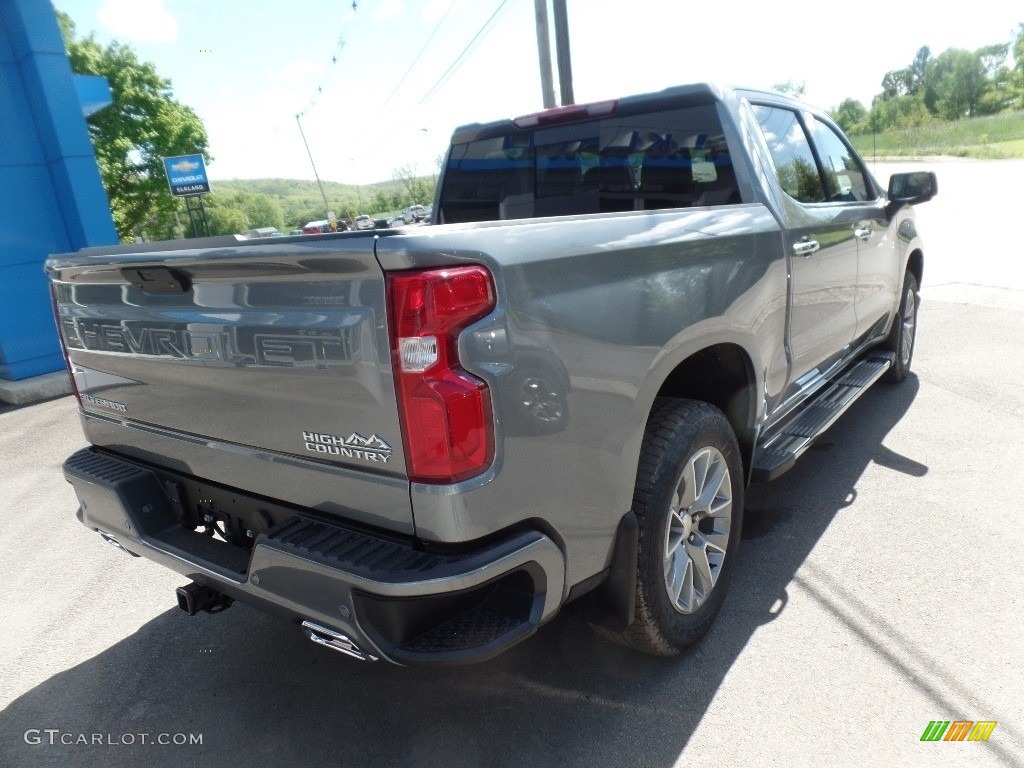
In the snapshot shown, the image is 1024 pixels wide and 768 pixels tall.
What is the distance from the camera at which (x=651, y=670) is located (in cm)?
255

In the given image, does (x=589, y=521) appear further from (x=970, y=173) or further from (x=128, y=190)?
(x=128, y=190)

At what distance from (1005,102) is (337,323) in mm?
108673

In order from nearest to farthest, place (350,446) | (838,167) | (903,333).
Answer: (350,446), (838,167), (903,333)

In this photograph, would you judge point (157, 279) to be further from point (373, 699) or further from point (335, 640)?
point (373, 699)

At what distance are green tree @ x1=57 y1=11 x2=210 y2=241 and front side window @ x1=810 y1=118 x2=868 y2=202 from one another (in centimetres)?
3905

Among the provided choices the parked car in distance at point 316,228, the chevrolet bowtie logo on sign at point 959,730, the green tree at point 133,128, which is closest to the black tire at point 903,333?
the chevrolet bowtie logo on sign at point 959,730

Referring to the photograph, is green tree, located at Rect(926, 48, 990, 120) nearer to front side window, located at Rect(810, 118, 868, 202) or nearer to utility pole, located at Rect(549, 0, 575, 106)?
utility pole, located at Rect(549, 0, 575, 106)

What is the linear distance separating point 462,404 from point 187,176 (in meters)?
27.8

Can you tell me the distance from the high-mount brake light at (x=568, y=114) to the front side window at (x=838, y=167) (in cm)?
127

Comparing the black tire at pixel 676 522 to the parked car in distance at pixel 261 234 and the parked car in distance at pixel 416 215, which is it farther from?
the parked car in distance at pixel 416 215

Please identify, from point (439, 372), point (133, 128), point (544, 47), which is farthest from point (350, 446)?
point (133, 128)

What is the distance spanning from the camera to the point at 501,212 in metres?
3.82

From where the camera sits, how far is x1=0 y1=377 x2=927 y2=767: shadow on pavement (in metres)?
2.27

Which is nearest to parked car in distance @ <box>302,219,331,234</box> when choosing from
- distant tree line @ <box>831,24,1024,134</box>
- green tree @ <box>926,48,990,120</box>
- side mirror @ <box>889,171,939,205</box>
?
side mirror @ <box>889,171,939,205</box>
